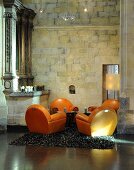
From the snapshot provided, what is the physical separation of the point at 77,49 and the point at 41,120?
405cm

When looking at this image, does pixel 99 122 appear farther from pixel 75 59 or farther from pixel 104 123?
pixel 75 59

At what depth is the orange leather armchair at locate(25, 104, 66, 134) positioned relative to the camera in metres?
7.29

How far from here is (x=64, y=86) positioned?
35.5ft

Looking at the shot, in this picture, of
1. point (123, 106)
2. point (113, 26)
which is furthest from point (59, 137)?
point (113, 26)

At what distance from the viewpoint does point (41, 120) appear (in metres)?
7.38

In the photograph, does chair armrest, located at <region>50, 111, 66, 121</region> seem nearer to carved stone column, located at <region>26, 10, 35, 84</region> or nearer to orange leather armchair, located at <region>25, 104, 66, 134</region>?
orange leather armchair, located at <region>25, 104, 66, 134</region>

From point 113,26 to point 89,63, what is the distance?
1465 mm

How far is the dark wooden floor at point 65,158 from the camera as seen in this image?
16.6ft

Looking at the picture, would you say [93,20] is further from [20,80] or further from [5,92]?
[5,92]

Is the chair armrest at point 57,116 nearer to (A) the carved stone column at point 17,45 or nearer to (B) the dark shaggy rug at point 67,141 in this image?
(B) the dark shaggy rug at point 67,141

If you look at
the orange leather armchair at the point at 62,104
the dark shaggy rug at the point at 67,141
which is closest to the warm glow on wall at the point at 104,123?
the dark shaggy rug at the point at 67,141

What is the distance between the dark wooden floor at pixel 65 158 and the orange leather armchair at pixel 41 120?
98cm

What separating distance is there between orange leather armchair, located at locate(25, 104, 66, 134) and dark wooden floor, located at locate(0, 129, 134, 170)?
98 centimetres

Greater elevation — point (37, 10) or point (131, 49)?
point (37, 10)
